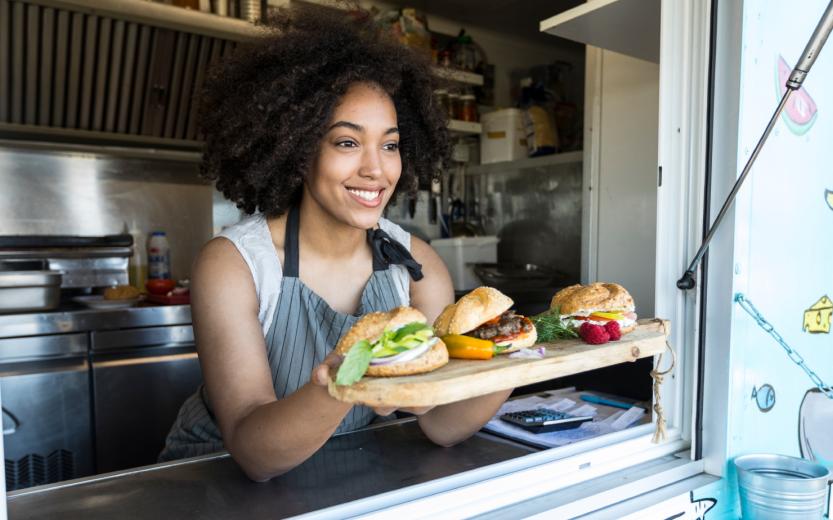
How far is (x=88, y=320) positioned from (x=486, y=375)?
2.51m

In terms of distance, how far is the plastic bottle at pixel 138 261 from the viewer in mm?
3859

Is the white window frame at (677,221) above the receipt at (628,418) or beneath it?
above

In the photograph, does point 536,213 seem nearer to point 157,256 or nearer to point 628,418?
point 157,256

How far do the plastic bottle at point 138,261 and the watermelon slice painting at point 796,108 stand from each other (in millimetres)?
3471

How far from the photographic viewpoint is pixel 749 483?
52.7 inches

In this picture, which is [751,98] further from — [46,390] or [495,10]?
[495,10]

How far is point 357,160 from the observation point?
142 centimetres

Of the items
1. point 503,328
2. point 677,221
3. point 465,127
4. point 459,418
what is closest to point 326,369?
point 503,328

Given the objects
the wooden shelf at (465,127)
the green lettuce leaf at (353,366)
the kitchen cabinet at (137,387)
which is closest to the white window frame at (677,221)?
the green lettuce leaf at (353,366)

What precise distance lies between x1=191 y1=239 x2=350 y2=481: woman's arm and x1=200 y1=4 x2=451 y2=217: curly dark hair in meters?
0.26

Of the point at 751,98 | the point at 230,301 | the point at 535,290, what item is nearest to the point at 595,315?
the point at 751,98

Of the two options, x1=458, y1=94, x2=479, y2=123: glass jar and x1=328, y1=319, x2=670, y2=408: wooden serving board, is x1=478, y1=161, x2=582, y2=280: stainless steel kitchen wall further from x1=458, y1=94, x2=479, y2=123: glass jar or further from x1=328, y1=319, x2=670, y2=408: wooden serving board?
x1=328, y1=319, x2=670, y2=408: wooden serving board

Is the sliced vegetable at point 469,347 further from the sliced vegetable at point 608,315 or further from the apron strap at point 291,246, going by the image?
the apron strap at point 291,246

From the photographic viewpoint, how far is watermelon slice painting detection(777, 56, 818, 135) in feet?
4.79
